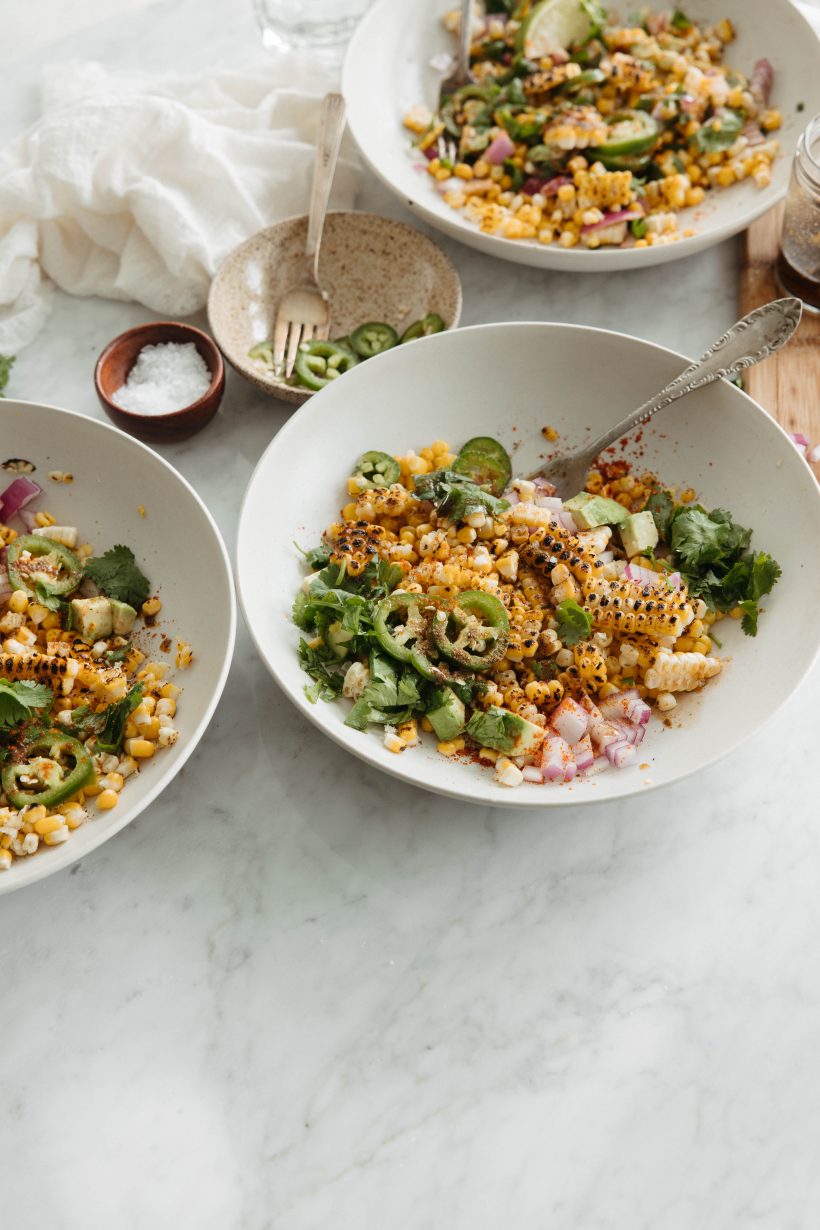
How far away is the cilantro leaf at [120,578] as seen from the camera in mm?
2445

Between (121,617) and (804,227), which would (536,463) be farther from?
(121,617)

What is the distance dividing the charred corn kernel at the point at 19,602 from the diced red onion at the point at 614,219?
1774mm

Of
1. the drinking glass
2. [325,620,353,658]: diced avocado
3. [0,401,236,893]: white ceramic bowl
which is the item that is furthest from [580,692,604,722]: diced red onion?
the drinking glass

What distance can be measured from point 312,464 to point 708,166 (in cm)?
154

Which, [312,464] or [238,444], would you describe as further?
[238,444]

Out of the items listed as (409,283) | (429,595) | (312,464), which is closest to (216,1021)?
(429,595)

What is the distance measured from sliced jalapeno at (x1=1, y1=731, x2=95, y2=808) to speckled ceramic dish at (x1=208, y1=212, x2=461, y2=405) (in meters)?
1.21

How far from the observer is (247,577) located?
7.59 ft

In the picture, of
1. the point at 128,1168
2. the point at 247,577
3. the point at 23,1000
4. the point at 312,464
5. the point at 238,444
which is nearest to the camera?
the point at 128,1168

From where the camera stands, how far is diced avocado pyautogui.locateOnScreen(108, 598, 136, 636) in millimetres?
2391

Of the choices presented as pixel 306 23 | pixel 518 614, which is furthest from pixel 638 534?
pixel 306 23

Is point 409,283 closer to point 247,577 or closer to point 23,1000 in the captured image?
point 247,577

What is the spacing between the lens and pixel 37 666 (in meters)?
2.25

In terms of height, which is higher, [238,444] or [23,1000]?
[238,444]
